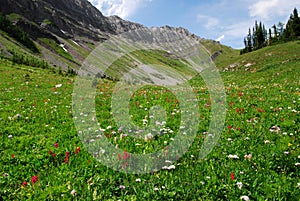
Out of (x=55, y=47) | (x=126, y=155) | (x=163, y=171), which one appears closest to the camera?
(x=163, y=171)

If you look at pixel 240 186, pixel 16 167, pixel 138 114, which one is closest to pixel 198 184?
pixel 240 186

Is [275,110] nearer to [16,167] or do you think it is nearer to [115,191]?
[115,191]

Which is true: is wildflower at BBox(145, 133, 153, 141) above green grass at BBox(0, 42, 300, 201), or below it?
above

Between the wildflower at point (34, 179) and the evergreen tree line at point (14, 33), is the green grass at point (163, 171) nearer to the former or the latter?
the wildflower at point (34, 179)

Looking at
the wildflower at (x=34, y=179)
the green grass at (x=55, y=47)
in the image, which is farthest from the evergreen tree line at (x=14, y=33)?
the wildflower at (x=34, y=179)

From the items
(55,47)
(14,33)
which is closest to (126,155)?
(14,33)

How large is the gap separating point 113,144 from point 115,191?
2464 mm

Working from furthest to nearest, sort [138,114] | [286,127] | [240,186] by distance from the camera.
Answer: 1. [138,114]
2. [286,127]
3. [240,186]

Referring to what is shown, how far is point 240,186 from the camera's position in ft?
16.9

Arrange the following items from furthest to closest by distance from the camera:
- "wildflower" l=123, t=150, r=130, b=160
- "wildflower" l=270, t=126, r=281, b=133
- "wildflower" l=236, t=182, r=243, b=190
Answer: "wildflower" l=270, t=126, r=281, b=133 < "wildflower" l=123, t=150, r=130, b=160 < "wildflower" l=236, t=182, r=243, b=190

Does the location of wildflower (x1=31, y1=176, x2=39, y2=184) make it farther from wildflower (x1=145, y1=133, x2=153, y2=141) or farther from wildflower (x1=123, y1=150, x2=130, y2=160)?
wildflower (x1=145, y1=133, x2=153, y2=141)

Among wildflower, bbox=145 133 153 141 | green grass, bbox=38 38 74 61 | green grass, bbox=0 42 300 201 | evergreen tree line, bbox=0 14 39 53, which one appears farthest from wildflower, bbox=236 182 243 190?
green grass, bbox=38 38 74 61

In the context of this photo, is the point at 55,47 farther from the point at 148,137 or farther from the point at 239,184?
the point at 239,184

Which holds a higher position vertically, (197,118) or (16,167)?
(197,118)
